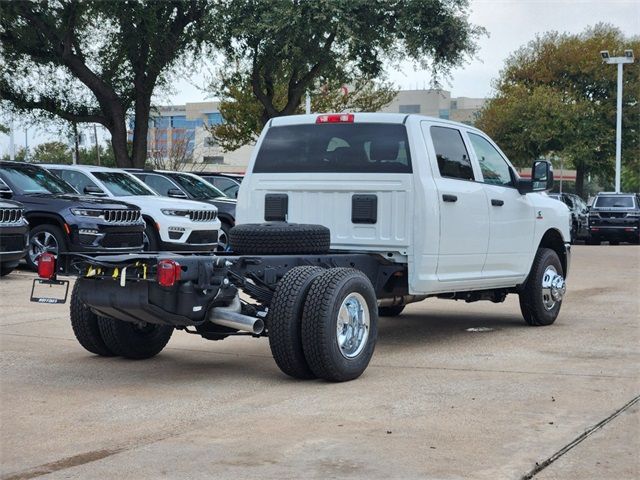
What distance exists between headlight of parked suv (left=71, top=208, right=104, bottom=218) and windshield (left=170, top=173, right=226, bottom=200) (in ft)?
16.2

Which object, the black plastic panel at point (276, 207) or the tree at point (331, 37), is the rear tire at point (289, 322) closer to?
the black plastic panel at point (276, 207)

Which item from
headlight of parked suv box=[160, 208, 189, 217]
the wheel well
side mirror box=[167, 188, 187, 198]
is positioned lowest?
the wheel well

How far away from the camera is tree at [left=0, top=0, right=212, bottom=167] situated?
965 inches

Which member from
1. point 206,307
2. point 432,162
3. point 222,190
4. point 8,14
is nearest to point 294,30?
point 222,190

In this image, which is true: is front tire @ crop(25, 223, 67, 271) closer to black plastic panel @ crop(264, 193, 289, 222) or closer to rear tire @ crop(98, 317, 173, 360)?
black plastic panel @ crop(264, 193, 289, 222)

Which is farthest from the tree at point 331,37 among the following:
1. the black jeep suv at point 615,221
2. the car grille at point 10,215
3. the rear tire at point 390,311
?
the rear tire at point 390,311

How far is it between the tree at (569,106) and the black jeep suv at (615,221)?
1619 cm

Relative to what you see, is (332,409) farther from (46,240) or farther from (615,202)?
(615,202)

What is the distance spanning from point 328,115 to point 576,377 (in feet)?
10.7

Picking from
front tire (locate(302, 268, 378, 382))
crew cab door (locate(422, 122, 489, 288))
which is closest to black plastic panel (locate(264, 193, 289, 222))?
crew cab door (locate(422, 122, 489, 288))

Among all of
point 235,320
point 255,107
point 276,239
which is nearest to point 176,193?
point 276,239

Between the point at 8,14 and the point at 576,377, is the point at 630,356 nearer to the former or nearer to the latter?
the point at 576,377

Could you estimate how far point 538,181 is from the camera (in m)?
10.9

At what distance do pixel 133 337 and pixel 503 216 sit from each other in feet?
12.7
